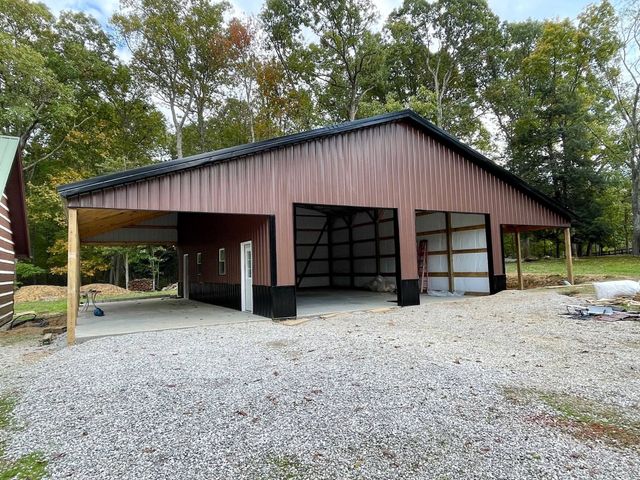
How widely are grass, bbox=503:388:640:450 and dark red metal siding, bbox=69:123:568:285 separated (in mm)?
5718

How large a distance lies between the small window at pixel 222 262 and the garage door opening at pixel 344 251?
13.6 ft

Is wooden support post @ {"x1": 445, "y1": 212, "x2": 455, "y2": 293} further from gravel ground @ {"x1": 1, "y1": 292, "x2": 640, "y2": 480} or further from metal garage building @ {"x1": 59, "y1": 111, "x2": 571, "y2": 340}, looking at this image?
gravel ground @ {"x1": 1, "y1": 292, "x2": 640, "y2": 480}

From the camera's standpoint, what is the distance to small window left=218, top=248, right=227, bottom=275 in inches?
436

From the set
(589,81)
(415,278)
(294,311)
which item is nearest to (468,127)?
(589,81)

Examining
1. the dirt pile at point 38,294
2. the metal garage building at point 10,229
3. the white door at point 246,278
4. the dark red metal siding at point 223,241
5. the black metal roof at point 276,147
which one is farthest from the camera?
the dirt pile at point 38,294

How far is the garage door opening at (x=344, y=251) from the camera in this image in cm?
1535

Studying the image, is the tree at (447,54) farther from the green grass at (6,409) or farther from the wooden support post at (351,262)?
the green grass at (6,409)

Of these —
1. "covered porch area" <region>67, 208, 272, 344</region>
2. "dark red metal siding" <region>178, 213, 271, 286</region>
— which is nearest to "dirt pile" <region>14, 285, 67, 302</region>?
"covered porch area" <region>67, 208, 272, 344</region>

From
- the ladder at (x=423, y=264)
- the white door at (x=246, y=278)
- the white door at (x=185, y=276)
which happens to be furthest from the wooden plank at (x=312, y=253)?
the white door at (x=246, y=278)

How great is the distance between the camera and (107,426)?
298 cm

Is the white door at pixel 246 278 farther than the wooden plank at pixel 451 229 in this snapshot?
No

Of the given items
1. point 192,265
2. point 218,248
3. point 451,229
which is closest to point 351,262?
point 451,229

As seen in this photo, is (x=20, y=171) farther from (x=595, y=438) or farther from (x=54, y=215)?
(x=54, y=215)

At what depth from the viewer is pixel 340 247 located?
18281mm
